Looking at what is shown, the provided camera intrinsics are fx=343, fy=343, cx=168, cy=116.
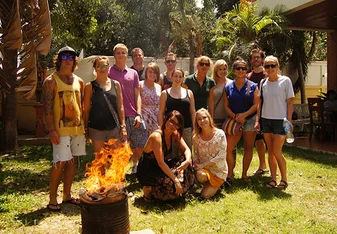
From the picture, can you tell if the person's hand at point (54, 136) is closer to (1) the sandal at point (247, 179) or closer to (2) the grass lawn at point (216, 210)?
(2) the grass lawn at point (216, 210)

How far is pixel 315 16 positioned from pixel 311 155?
192 inches

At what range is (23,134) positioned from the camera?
38.7 ft

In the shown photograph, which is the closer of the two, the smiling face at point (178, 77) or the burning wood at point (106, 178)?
the burning wood at point (106, 178)

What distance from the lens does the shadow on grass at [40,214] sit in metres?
4.09

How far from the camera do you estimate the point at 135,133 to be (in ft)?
17.7

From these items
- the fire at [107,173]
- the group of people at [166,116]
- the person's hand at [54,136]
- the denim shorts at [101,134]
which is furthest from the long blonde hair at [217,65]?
the person's hand at [54,136]

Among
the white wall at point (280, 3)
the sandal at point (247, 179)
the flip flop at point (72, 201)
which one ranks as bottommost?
the sandal at point (247, 179)

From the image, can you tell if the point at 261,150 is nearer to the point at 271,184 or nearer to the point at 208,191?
the point at 271,184

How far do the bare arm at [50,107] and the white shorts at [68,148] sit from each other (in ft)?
0.29

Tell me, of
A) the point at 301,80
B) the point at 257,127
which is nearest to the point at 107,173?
the point at 257,127

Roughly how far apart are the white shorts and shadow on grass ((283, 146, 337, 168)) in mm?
5049

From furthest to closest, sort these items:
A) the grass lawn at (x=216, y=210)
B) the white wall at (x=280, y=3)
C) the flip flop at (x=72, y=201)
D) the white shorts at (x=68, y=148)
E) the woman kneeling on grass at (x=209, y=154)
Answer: the white wall at (x=280, y=3) < the woman kneeling on grass at (x=209, y=154) < the flip flop at (x=72, y=201) < the white shorts at (x=68, y=148) < the grass lawn at (x=216, y=210)

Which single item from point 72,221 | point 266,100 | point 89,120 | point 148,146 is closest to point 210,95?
point 266,100

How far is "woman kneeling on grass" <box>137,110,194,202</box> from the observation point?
4.46m
